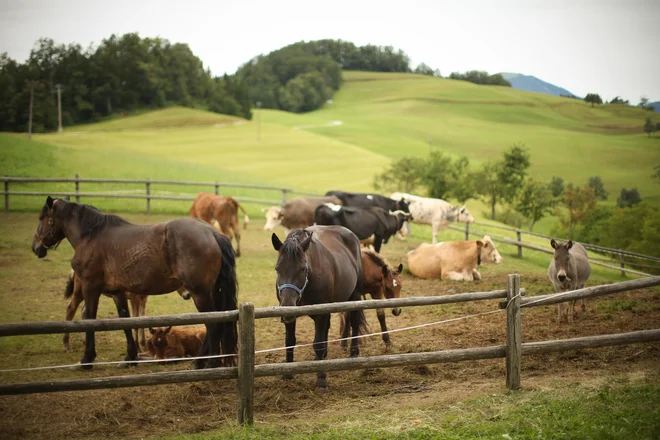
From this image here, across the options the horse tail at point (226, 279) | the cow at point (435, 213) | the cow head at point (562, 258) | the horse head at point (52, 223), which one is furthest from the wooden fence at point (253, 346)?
the cow at point (435, 213)

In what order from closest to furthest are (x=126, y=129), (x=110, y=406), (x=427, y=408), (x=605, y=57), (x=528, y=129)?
(x=427, y=408) < (x=110, y=406) < (x=605, y=57) < (x=126, y=129) < (x=528, y=129)

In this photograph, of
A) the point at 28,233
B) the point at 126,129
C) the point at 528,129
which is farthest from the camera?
the point at 528,129

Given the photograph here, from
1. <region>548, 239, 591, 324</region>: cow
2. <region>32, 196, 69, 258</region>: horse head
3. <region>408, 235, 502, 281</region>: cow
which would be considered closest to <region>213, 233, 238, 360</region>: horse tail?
<region>32, 196, 69, 258</region>: horse head

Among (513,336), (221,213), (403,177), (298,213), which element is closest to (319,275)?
(513,336)

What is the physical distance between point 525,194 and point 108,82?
156 ft

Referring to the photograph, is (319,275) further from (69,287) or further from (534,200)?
(534,200)

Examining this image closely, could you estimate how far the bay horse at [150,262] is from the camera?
8.89 m

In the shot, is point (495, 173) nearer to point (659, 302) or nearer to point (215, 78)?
point (659, 302)

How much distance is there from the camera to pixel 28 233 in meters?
19.3

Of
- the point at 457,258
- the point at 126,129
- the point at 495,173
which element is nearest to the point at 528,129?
the point at 495,173

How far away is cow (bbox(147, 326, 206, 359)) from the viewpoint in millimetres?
9102

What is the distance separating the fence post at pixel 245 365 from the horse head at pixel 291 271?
124 cm

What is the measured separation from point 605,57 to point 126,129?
47.9 m

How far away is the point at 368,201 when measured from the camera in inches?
854
